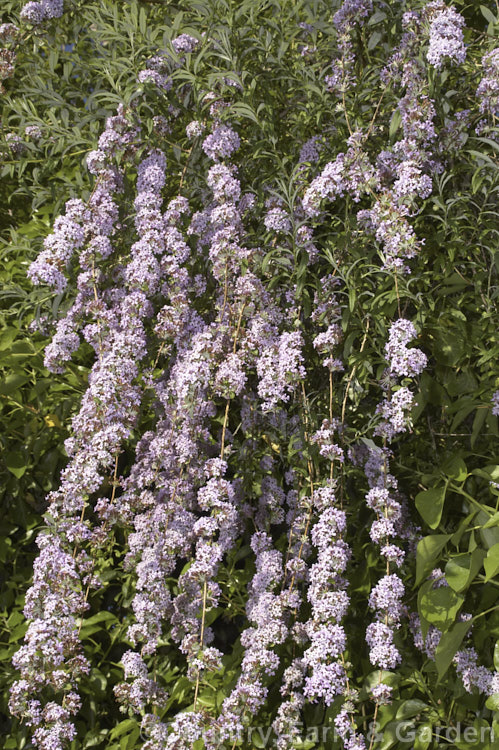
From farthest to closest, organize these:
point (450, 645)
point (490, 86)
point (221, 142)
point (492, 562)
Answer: point (221, 142), point (490, 86), point (450, 645), point (492, 562)

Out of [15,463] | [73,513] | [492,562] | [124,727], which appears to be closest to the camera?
[492,562]

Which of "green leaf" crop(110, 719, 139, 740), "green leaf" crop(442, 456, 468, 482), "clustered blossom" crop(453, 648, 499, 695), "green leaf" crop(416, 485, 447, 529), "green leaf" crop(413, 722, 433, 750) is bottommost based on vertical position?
"green leaf" crop(110, 719, 139, 740)

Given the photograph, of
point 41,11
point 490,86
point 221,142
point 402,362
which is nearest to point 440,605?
point 402,362

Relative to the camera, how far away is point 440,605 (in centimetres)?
193

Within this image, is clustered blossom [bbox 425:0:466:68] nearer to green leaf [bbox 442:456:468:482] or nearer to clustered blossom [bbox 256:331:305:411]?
clustered blossom [bbox 256:331:305:411]

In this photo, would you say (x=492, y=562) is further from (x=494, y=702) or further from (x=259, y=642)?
(x=259, y=642)

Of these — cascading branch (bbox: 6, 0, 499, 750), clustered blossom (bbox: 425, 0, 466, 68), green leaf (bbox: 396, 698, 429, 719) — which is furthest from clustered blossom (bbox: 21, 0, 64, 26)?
green leaf (bbox: 396, 698, 429, 719)

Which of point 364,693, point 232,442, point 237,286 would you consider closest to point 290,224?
point 237,286

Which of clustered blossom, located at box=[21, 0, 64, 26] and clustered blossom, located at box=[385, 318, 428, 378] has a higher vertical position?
clustered blossom, located at box=[21, 0, 64, 26]

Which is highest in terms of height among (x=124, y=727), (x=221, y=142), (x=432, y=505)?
(x=221, y=142)

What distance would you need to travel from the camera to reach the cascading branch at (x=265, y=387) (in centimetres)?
196

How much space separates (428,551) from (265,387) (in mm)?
610

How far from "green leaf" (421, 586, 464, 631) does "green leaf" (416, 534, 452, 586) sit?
0.06 metres

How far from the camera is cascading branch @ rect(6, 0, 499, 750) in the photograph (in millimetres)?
1960
